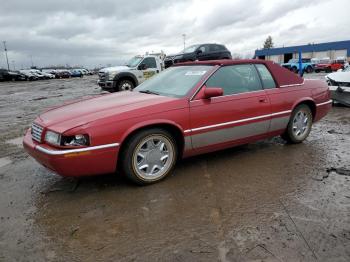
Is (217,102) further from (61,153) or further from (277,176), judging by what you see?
(61,153)

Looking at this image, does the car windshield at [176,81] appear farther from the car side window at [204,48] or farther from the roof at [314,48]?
the roof at [314,48]

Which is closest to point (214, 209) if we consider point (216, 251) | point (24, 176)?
point (216, 251)

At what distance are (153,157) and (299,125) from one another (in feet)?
9.29

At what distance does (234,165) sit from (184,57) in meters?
14.9

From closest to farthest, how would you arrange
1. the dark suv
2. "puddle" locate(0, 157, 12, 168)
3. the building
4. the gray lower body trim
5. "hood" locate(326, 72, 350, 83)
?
the gray lower body trim
"puddle" locate(0, 157, 12, 168)
"hood" locate(326, 72, 350, 83)
the dark suv
the building

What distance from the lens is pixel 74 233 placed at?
286 cm

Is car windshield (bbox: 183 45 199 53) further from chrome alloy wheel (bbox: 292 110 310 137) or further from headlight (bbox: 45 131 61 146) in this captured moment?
headlight (bbox: 45 131 61 146)

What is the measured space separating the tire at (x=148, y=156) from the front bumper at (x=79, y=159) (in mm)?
160

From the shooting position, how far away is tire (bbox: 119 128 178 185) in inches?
144

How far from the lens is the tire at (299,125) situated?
206 inches

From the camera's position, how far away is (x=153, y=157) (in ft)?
12.7

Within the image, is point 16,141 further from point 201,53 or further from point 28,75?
point 28,75

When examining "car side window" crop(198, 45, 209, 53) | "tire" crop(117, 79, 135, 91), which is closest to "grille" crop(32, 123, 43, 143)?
"tire" crop(117, 79, 135, 91)

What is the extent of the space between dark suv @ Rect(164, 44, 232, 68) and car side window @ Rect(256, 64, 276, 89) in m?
13.7
